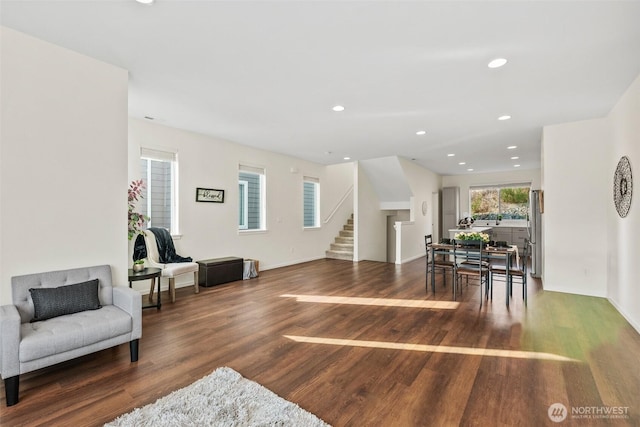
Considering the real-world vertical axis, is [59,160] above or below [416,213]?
above

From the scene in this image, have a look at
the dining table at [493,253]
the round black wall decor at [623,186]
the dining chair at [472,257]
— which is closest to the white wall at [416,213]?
the dining table at [493,253]

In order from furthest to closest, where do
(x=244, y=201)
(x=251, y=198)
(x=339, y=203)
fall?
1. (x=339, y=203)
2. (x=251, y=198)
3. (x=244, y=201)

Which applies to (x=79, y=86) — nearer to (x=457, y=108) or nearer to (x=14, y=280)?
(x=14, y=280)

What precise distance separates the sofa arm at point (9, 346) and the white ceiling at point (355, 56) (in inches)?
87.0

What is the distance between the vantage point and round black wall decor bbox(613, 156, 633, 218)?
3407mm

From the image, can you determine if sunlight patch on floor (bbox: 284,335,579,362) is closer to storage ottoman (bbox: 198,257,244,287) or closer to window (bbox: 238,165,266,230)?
storage ottoman (bbox: 198,257,244,287)

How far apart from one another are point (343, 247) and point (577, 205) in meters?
5.12

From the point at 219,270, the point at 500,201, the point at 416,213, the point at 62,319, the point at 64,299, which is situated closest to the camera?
the point at 62,319

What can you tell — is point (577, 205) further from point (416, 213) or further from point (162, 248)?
point (162, 248)

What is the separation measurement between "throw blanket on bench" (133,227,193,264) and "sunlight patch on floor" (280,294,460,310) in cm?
187

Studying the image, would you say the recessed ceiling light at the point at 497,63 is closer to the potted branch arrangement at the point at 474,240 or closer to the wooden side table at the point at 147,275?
the potted branch arrangement at the point at 474,240

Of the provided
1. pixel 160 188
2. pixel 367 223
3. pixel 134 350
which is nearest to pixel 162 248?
pixel 160 188

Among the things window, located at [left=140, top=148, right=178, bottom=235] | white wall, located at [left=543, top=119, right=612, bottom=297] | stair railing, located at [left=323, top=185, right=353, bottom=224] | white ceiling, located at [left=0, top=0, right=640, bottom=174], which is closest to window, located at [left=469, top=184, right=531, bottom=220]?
stair railing, located at [left=323, top=185, right=353, bottom=224]

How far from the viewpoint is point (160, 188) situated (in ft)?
16.1
